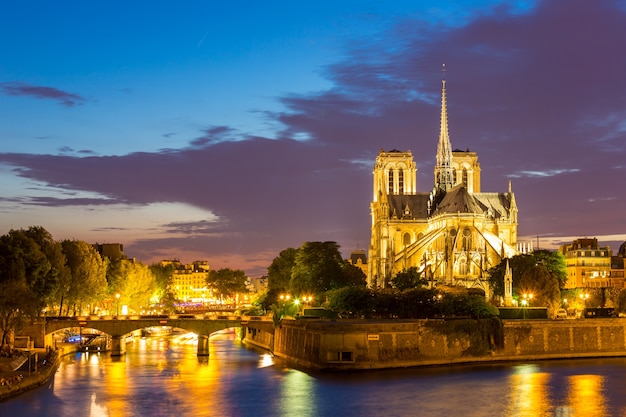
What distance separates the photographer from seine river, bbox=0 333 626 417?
57750 millimetres

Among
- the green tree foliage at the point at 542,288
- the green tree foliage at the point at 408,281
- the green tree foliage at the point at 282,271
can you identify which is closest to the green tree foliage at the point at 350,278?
the green tree foliage at the point at 408,281

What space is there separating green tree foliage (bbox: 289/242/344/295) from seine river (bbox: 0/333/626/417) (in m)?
35.3

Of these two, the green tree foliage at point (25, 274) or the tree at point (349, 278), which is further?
the tree at point (349, 278)

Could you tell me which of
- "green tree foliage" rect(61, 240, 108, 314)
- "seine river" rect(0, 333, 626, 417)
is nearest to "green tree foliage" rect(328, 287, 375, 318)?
"seine river" rect(0, 333, 626, 417)

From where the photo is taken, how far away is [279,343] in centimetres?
8850

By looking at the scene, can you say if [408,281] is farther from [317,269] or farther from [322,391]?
[322,391]

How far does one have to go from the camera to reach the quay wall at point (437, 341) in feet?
239

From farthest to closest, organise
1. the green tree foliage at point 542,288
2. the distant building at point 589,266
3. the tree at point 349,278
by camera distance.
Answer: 1. the distant building at point 589,266
2. the tree at point 349,278
3. the green tree foliage at point 542,288

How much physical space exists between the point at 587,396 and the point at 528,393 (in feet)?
11.0

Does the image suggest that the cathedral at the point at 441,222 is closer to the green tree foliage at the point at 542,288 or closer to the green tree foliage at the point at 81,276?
the green tree foliage at the point at 542,288

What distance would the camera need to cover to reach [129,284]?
405ft

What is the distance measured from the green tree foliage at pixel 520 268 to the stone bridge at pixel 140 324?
28982 millimetres

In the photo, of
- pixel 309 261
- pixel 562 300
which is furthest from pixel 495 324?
pixel 309 261

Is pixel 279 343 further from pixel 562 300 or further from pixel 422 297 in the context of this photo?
pixel 562 300
